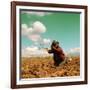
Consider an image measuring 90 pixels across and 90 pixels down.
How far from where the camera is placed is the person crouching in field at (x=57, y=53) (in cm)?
217

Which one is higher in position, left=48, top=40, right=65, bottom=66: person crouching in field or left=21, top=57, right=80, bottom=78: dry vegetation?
left=48, top=40, right=65, bottom=66: person crouching in field

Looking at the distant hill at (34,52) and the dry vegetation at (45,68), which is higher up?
the distant hill at (34,52)

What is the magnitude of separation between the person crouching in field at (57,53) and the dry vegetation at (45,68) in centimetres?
4

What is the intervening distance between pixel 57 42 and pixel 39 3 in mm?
386

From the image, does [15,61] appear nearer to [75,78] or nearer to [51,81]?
[51,81]

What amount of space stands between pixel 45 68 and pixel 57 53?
0.18m

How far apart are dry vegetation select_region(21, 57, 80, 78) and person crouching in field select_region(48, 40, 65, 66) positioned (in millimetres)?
40

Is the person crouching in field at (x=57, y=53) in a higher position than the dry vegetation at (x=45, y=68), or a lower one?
higher

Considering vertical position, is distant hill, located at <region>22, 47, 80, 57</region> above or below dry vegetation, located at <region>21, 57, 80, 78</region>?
above

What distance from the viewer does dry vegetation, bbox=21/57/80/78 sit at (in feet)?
6.85

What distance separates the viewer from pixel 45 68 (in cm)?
215

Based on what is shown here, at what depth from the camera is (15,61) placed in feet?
6.70

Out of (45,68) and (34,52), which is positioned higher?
(34,52)

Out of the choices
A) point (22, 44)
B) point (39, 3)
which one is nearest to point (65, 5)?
point (39, 3)
